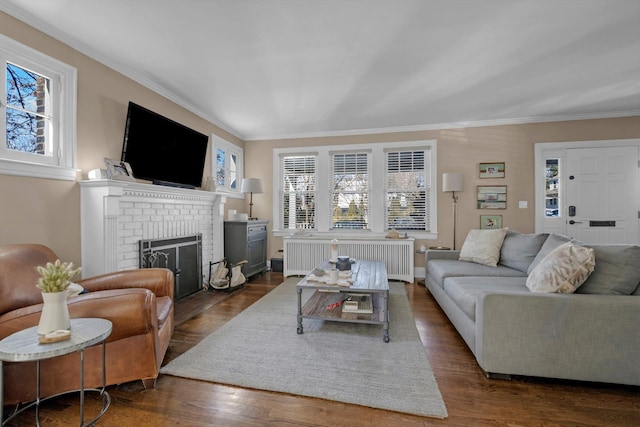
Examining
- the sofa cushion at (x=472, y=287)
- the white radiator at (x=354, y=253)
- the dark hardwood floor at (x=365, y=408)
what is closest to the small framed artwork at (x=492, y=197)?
the white radiator at (x=354, y=253)

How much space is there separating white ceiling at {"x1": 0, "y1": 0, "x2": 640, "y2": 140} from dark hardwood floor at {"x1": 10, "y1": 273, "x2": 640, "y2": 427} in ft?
8.43

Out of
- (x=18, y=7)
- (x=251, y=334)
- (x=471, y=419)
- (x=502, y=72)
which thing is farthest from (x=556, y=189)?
(x=18, y=7)

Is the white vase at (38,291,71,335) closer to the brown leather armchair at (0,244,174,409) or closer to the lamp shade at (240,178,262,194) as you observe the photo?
the brown leather armchair at (0,244,174,409)

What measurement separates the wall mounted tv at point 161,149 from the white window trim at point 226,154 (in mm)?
431

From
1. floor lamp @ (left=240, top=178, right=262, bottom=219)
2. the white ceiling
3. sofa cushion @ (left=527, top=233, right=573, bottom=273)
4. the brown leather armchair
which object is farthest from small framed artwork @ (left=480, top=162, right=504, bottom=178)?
the brown leather armchair

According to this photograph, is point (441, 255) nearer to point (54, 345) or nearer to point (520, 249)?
point (520, 249)

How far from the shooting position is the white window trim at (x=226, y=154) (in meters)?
4.35

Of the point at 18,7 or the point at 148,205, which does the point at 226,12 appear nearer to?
the point at 18,7

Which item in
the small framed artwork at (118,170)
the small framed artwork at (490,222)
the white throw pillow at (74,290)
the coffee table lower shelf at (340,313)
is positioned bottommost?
the coffee table lower shelf at (340,313)

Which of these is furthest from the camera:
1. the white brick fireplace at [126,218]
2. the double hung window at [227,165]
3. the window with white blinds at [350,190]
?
the window with white blinds at [350,190]

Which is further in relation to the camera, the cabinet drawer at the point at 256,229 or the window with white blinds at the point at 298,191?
the window with white blinds at the point at 298,191

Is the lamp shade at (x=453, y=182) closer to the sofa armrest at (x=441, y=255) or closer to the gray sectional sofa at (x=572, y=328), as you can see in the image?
the sofa armrest at (x=441, y=255)

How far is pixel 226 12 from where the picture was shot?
79.0 inches

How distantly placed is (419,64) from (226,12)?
1.82m
